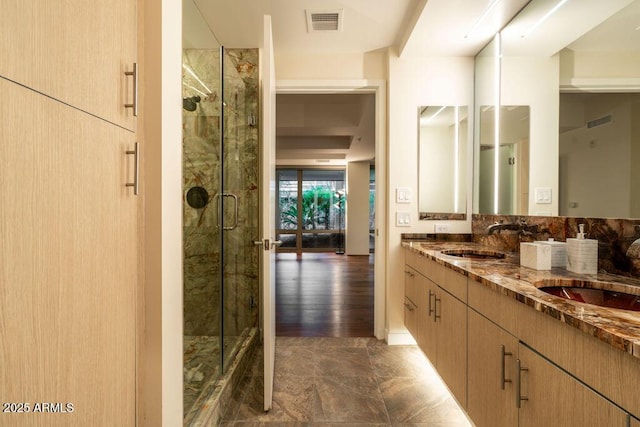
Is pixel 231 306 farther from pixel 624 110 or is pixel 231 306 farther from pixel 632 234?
pixel 624 110

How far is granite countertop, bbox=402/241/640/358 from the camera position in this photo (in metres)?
0.72

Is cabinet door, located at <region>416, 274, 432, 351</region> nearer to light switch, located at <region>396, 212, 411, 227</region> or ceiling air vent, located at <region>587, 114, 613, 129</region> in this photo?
light switch, located at <region>396, 212, 411, 227</region>

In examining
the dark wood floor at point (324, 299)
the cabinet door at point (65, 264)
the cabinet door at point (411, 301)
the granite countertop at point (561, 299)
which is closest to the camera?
the cabinet door at point (65, 264)

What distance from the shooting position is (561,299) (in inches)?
38.6

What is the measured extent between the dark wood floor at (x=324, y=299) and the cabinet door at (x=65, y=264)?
214 centimetres

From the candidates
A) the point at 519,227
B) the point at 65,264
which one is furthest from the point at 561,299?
the point at 65,264

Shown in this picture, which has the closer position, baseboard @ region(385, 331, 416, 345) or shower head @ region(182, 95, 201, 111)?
shower head @ region(182, 95, 201, 111)

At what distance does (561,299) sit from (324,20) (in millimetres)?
2265

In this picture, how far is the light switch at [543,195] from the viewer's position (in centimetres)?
180

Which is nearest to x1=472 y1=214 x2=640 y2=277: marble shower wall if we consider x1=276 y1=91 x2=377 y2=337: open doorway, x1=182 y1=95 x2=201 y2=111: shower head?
x1=276 y1=91 x2=377 y2=337: open doorway

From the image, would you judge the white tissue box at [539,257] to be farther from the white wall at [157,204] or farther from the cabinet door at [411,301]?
the white wall at [157,204]

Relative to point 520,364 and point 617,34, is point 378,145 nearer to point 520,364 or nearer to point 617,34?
point 617,34

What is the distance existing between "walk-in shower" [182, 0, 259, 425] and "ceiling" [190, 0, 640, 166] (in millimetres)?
258

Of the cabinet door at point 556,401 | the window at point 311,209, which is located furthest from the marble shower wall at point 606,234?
the window at point 311,209
